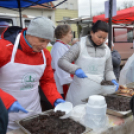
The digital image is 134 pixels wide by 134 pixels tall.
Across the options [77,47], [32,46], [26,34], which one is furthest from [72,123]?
[77,47]

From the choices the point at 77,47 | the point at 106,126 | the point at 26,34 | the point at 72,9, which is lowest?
the point at 106,126

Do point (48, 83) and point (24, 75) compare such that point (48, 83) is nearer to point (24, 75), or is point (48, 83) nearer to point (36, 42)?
point (24, 75)

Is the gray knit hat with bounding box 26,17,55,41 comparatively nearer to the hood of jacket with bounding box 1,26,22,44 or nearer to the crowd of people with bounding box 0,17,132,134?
the crowd of people with bounding box 0,17,132,134

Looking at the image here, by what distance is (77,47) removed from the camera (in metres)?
2.09

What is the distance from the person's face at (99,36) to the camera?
2.00 metres

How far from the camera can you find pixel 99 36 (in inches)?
79.3

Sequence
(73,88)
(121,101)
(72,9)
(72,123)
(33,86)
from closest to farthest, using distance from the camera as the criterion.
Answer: (72,123) < (33,86) < (121,101) < (73,88) < (72,9)

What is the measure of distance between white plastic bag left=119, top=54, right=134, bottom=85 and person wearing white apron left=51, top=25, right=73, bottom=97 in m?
0.92

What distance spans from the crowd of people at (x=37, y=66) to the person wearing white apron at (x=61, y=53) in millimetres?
375

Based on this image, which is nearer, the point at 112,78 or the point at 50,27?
the point at 50,27

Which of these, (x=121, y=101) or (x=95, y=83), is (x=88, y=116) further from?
(x=95, y=83)

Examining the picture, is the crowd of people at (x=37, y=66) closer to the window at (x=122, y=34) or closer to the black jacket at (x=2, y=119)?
the black jacket at (x=2, y=119)

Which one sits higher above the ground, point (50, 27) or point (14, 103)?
point (50, 27)

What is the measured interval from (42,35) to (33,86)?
519 millimetres
